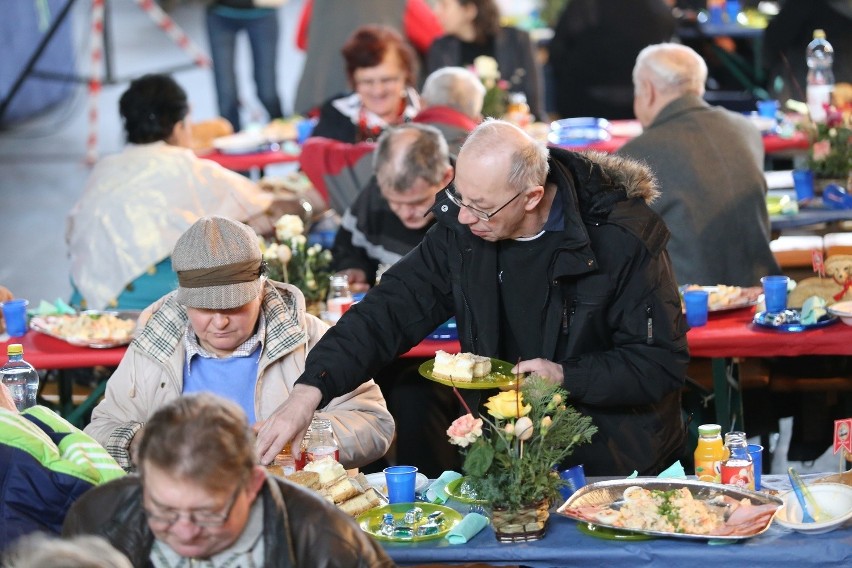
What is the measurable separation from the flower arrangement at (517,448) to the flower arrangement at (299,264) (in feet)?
7.02

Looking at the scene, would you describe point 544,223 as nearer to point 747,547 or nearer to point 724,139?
point 747,547

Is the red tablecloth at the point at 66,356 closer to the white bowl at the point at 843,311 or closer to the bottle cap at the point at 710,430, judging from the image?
the bottle cap at the point at 710,430

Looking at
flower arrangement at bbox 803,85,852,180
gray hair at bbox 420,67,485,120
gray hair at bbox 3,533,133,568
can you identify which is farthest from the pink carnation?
flower arrangement at bbox 803,85,852,180

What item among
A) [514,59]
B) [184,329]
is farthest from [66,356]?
[514,59]

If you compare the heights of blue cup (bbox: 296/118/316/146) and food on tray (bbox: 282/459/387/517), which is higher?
blue cup (bbox: 296/118/316/146)

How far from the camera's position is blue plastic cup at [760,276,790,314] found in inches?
201

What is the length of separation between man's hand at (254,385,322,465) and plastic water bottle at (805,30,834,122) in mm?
3965

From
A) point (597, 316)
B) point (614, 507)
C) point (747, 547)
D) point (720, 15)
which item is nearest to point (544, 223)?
point (597, 316)

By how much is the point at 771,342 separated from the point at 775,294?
230mm

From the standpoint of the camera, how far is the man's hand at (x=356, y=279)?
5.78 m

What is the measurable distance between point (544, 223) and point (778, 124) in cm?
479

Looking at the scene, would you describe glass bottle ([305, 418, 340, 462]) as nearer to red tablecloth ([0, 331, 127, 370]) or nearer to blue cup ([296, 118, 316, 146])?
red tablecloth ([0, 331, 127, 370])

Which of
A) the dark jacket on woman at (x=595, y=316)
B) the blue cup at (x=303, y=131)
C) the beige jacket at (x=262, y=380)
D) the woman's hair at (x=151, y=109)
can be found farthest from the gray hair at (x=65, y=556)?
the blue cup at (x=303, y=131)

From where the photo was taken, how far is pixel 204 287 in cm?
387
